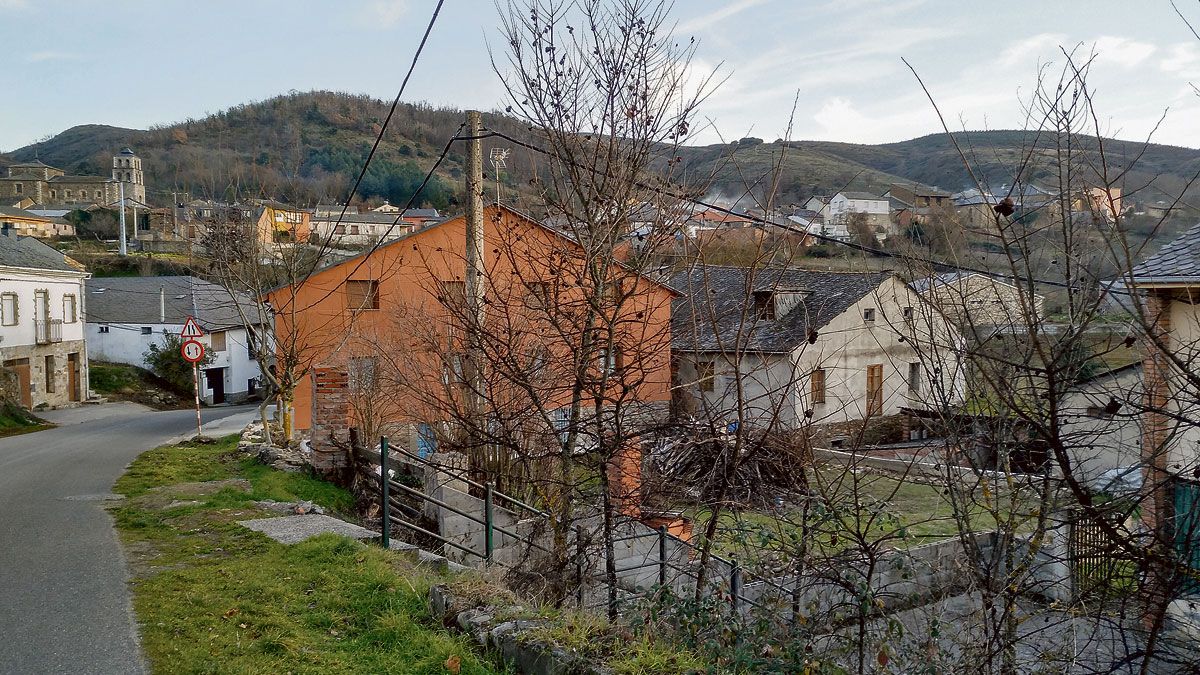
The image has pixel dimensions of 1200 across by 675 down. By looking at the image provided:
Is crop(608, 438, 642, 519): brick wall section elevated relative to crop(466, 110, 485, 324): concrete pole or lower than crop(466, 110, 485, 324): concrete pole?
lower

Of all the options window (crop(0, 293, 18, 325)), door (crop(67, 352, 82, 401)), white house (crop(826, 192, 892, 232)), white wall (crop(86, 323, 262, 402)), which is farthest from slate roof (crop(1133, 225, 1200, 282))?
white wall (crop(86, 323, 262, 402))

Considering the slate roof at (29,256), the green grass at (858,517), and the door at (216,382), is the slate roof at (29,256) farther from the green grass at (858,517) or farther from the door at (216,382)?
the green grass at (858,517)

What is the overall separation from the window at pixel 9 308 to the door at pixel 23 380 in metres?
1.44

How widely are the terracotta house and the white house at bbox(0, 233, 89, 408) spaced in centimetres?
1249

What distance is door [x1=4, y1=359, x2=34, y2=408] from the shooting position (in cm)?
2941

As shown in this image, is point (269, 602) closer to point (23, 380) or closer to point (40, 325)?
point (23, 380)

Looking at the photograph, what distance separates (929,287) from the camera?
4.93 metres

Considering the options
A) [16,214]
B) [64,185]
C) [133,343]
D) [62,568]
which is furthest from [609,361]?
[64,185]

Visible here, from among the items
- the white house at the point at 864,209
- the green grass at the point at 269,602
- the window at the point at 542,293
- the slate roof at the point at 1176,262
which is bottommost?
the green grass at the point at 269,602

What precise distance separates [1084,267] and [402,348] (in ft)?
37.4

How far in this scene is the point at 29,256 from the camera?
31.5 meters

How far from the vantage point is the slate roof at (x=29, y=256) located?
99.0 feet

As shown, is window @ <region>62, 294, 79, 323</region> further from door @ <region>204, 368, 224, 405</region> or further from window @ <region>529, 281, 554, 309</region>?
window @ <region>529, 281, 554, 309</region>

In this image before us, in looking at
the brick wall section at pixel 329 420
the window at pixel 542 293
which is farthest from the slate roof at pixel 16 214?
the window at pixel 542 293
